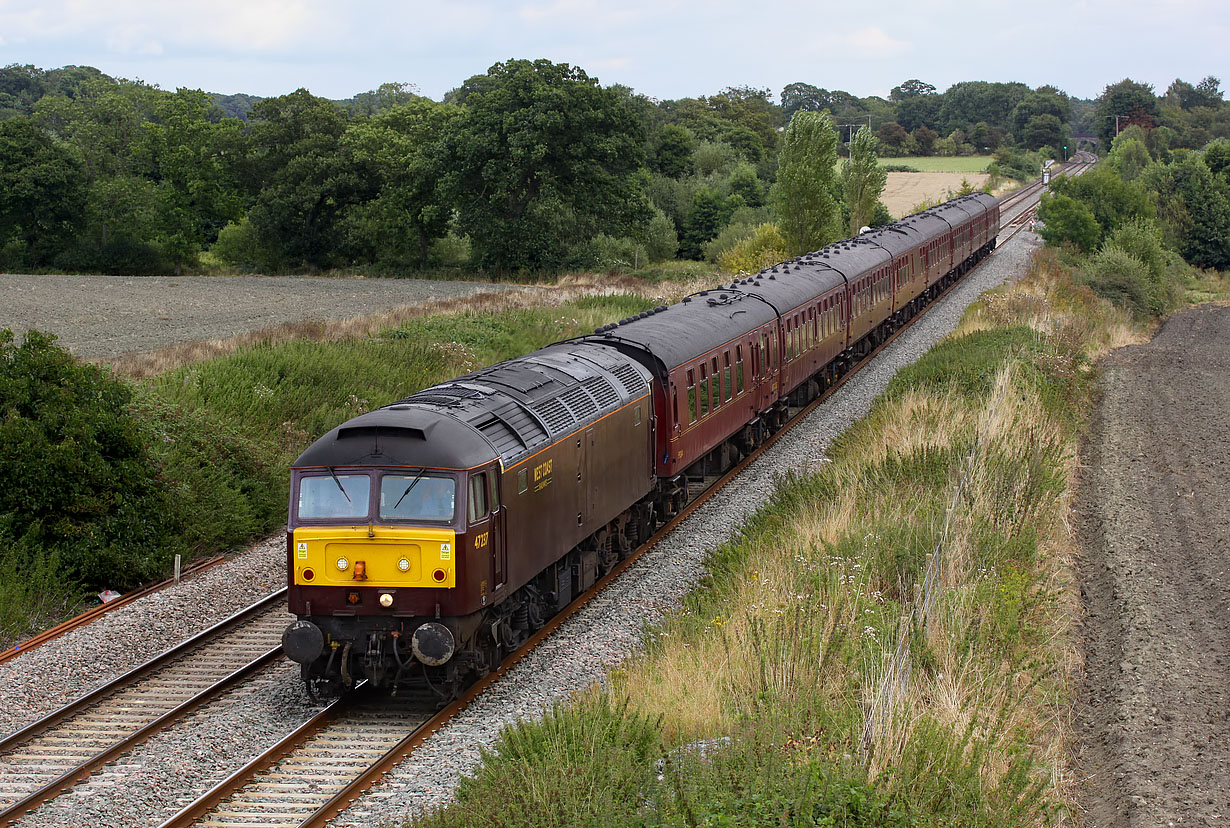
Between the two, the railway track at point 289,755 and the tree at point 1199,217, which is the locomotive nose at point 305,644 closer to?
the railway track at point 289,755

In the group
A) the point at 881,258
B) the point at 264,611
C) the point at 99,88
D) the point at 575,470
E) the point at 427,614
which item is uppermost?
the point at 99,88

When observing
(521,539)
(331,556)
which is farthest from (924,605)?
(331,556)

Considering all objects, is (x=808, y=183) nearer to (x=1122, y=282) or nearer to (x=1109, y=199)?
(x=1122, y=282)

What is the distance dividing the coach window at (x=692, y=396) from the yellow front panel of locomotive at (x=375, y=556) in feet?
25.7

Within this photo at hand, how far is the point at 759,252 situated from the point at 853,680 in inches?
1735

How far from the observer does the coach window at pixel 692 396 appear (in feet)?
60.3

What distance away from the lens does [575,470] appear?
13977mm

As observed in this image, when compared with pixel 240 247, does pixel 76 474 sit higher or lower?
lower

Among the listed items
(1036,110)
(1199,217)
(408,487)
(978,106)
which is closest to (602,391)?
(408,487)

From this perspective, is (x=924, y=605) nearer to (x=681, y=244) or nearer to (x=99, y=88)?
(x=681, y=244)

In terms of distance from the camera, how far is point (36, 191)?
199ft

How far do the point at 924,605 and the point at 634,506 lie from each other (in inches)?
254

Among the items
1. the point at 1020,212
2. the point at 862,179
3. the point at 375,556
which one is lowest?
the point at 375,556

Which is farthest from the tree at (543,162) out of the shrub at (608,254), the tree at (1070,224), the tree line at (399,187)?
the tree at (1070,224)
